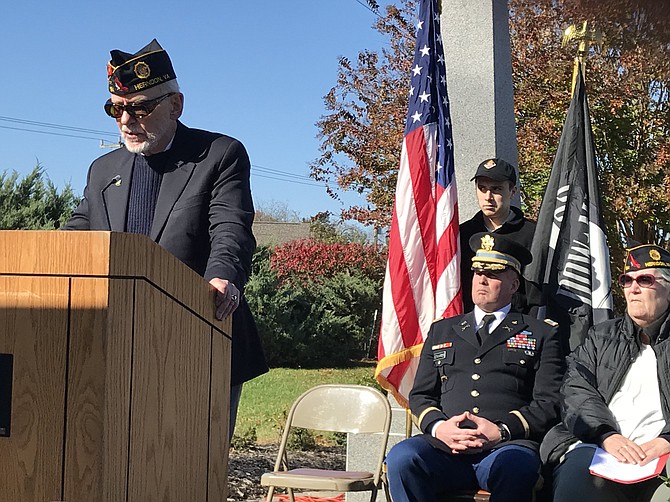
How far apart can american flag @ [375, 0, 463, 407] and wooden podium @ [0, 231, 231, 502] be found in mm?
2966

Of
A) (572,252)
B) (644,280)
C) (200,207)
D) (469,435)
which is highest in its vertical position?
(572,252)

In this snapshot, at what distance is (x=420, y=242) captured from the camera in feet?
16.5

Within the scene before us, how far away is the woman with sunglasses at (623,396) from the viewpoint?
3600 millimetres

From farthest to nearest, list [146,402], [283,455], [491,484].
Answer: [283,455], [491,484], [146,402]

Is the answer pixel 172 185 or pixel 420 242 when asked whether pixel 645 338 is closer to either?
pixel 420 242

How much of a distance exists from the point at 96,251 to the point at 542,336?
8.89 ft

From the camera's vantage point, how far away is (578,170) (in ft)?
16.7

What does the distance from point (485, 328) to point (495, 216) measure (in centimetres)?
78

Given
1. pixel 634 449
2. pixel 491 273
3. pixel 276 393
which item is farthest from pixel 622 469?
pixel 276 393

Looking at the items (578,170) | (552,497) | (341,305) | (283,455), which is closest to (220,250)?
(552,497)

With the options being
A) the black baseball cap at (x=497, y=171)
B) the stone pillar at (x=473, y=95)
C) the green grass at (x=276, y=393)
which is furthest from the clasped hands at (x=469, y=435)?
the green grass at (x=276, y=393)

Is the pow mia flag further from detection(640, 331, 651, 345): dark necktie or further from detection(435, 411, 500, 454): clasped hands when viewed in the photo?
detection(435, 411, 500, 454): clasped hands

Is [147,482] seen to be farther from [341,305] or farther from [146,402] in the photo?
[341,305]

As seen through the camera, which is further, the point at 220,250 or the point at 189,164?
the point at 189,164
